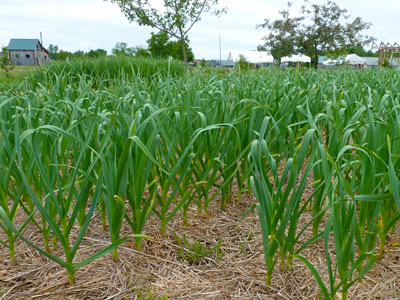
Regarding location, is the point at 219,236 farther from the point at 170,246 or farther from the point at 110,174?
the point at 110,174

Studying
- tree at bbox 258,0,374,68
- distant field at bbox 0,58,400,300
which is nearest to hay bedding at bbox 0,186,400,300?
distant field at bbox 0,58,400,300

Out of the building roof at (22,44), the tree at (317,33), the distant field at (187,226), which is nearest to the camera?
the distant field at (187,226)

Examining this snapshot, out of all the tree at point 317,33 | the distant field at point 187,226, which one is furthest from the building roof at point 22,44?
the distant field at point 187,226

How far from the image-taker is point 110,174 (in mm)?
1072

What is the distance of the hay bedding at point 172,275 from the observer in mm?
1085

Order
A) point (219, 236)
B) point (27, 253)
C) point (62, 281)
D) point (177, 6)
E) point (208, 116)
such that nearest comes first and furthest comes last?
point (62, 281), point (27, 253), point (219, 236), point (208, 116), point (177, 6)

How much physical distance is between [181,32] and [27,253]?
12.9 metres

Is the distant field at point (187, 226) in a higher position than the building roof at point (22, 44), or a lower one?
lower

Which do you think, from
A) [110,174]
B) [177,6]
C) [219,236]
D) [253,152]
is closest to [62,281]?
[110,174]

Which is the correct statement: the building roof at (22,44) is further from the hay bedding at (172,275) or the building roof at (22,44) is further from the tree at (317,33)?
the hay bedding at (172,275)

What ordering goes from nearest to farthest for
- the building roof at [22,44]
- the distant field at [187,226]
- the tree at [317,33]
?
the distant field at [187,226] → the tree at [317,33] → the building roof at [22,44]

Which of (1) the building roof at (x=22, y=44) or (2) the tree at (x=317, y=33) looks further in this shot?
(1) the building roof at (x=22, y=44)

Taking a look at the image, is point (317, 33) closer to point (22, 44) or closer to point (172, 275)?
point (172, 275)

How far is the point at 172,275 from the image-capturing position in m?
1.18
